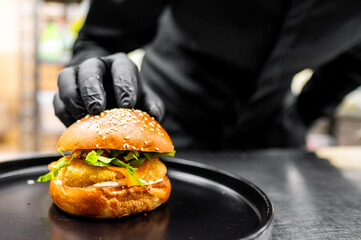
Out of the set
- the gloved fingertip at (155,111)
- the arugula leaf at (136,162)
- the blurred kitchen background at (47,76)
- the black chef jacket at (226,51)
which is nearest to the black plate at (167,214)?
the arugula leaf at (136,162)

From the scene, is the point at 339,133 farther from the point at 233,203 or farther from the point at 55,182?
the point at 55,182

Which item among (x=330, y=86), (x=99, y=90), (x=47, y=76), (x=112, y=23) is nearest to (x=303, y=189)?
(x=99, y=90)

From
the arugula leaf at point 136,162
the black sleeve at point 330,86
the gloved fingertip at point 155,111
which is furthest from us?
the black sleeve at point 330,86

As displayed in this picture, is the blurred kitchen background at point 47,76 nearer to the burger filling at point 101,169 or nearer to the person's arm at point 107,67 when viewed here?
the person's arm at point 107,67

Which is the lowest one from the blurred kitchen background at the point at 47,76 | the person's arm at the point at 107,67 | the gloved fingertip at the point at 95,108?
the blurred kitchen background at the point at 47,76

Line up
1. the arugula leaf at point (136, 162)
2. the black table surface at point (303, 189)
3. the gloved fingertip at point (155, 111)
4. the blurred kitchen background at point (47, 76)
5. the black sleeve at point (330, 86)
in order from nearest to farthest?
1. the black table surface at point (303, 189)
2. the arugula leaf at point (136, 162)
3. the gloved fingertip at point (155, 111)
4. the black sleeve at point (330, 86)
5. the blurred kitchen background at point (47, 76)

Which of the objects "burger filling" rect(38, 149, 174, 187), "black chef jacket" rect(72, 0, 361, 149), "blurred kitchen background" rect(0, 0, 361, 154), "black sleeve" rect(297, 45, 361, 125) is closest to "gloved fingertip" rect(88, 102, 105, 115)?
"burger filling" rect(38, 149, 174, 187)

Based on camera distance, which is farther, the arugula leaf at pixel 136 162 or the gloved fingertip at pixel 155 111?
the gloved fingertip at pixel 155 111
